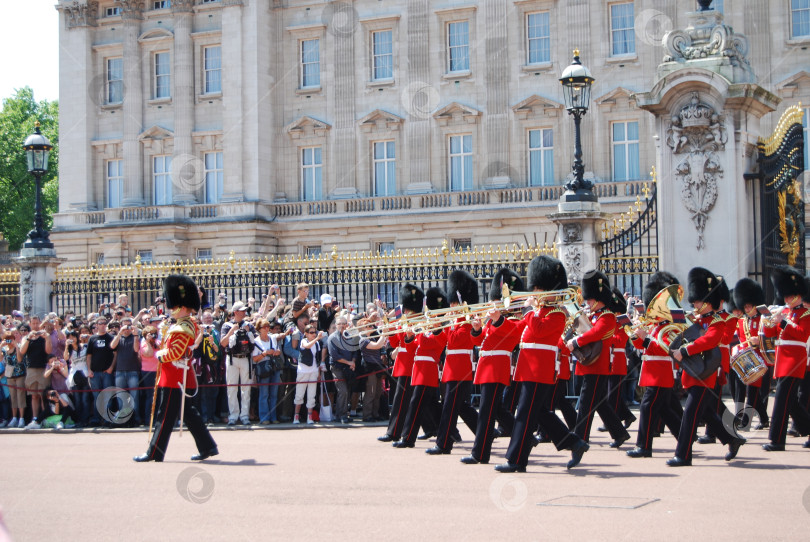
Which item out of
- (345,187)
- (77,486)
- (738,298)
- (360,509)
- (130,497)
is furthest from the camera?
(345,187)

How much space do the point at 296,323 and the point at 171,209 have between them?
75.1 feet

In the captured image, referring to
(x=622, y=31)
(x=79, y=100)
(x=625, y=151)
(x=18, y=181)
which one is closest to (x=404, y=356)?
(x=625, y=151)

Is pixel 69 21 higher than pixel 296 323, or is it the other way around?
pixel 69 21

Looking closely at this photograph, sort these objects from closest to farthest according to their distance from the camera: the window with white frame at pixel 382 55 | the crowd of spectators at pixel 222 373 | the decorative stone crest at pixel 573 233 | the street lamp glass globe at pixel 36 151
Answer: the crowd of spectators at pixel 222 373 < the decorative stone crest at pixel 573 233 < the street lamp glass globe at pixel 36 151 < the window with white frame at pixel 382 55

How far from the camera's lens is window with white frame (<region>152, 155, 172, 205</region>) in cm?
3975

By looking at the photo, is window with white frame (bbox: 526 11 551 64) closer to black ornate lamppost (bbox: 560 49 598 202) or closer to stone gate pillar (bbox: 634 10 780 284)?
black ornate lamppost (bbox: 560 49 598 202)

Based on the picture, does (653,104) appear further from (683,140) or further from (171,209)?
(171,209)

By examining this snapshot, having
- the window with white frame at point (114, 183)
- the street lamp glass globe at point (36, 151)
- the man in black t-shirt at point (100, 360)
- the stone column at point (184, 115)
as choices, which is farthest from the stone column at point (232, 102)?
the man in black t-shirt at point (100, 360)

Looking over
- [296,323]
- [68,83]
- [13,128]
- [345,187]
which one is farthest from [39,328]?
[13,128]

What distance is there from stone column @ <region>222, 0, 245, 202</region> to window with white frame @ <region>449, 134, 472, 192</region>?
7.06 metres

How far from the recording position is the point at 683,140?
1491 cm

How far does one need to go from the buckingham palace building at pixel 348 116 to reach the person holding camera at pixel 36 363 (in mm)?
19146

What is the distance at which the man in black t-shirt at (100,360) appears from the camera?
15.9 metres

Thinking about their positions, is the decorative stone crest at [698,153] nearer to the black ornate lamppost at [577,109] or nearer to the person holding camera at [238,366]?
the black ornate lamppost at [577,109]
